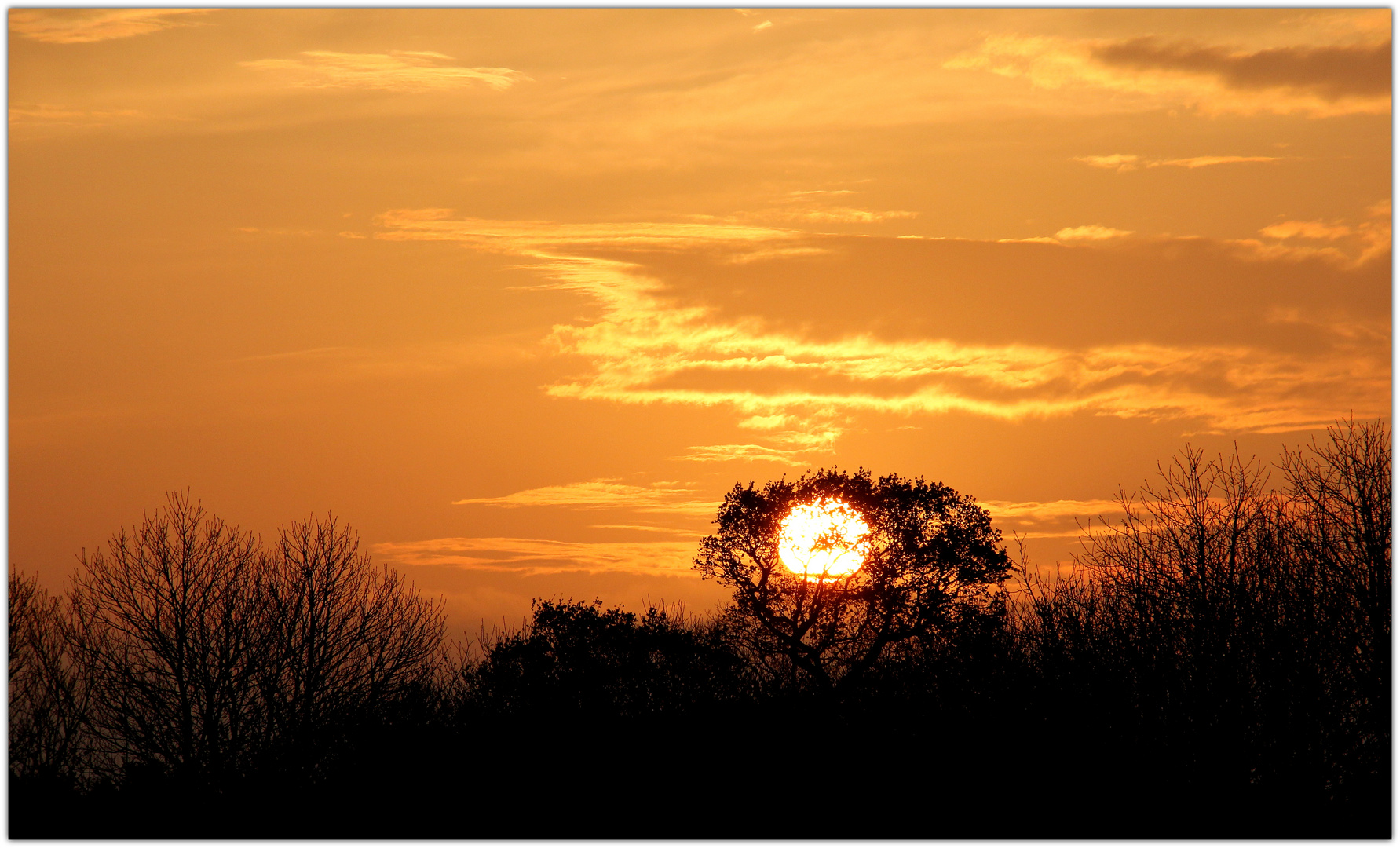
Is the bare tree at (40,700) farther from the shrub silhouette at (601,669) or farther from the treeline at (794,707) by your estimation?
the shrub silhouette at (601,669)

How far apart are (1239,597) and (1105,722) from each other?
4.11 metres

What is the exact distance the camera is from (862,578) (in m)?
42.8

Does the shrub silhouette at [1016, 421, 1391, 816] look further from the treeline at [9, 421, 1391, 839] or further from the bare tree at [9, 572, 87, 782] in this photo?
the bare tree at [9, 572, 87, 782]

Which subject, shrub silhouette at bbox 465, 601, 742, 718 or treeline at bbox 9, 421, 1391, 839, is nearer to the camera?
treeline at bbox 9, 421, 1391, 839

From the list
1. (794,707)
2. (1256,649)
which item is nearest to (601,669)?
(794,707)

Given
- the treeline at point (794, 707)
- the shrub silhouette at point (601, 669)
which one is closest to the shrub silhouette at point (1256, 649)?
the treeline at point (794, 707)

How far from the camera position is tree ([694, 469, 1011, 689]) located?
4191 centimetres

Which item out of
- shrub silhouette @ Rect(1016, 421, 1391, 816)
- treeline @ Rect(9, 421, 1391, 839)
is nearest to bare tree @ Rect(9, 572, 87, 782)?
treeline @ Rect(9, 421, 1391, 839)

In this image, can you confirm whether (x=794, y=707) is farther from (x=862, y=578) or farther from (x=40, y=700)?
(x=40, y=700)

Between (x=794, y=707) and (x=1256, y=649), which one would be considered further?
(x=794, y=707)

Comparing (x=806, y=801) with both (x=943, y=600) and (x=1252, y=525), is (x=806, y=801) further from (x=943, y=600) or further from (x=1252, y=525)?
(x=1252, y=525)

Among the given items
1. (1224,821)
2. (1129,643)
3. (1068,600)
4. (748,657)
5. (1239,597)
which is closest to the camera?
(1224,821)

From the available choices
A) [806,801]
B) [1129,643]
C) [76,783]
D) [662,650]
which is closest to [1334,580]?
[1129,643]

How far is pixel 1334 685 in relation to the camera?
24.5 metres
